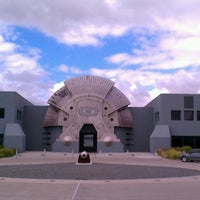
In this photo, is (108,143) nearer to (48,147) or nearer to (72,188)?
(48,147)

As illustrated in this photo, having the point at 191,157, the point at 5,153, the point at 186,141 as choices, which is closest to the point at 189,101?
the point at 186,141

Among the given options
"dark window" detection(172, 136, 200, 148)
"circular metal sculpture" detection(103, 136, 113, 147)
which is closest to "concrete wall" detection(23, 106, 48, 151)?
"circular metal sculpture" detection(103, 136, 113, 147)

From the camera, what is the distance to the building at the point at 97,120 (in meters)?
53.0

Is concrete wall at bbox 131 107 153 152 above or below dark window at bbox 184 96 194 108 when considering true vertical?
below

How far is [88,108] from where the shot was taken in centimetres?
5659

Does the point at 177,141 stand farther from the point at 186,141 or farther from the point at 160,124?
the point at 160,124

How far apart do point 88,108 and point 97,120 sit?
2.03m

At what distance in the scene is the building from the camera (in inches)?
2085

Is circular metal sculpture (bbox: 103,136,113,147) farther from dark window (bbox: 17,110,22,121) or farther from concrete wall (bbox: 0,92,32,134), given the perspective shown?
dark window (bbox: 17,110,22,121)

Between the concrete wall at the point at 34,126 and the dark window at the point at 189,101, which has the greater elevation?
the dark window at the point at 189,101

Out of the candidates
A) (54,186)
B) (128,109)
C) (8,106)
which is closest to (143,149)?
(128,109)

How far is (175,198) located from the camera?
513 inches

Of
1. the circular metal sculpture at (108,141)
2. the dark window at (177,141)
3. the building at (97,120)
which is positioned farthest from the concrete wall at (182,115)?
the circular metal sculpture at (108,141)

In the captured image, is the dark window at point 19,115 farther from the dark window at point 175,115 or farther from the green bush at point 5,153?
the dark window at point 175,115
